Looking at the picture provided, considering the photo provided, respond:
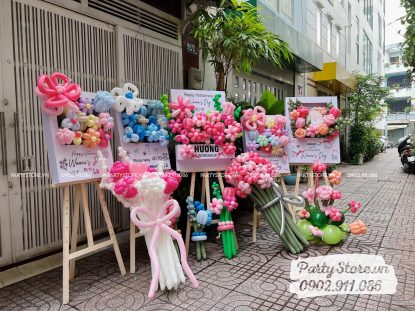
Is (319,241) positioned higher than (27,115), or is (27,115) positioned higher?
(27,115)

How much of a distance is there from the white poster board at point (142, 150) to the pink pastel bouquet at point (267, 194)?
76 cm

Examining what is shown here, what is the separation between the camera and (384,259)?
3.29 meters

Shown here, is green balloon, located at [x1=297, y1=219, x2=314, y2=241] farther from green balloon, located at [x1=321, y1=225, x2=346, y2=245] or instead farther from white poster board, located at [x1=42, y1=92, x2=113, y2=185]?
white poster board, located at [x1=42, y1=92, x2=113, y2=185]

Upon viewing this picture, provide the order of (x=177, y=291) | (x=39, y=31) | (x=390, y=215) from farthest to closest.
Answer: (x=390, y=215) → (x=39, y=31) → (x=177, y=291)

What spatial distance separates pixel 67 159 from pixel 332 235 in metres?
2.88

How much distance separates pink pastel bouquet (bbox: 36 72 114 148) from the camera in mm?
2525

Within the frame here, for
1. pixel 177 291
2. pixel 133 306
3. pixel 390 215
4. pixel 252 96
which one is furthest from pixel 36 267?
pixel 252 96

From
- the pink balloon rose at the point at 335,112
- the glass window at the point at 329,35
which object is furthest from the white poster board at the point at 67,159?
the glass window at the point at 329,35

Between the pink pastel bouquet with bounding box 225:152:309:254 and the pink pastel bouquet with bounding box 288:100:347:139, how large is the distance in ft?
2.66

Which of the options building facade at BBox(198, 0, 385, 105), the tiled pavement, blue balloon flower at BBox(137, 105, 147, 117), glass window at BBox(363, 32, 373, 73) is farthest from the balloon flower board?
glass window at BBox(363, 32, 373, 73)

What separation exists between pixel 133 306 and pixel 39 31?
2673mm

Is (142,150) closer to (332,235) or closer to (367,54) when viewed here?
(332,235)

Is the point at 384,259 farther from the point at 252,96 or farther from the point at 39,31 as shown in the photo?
the point at 252,96

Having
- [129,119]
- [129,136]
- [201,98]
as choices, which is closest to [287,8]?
[201,98]
